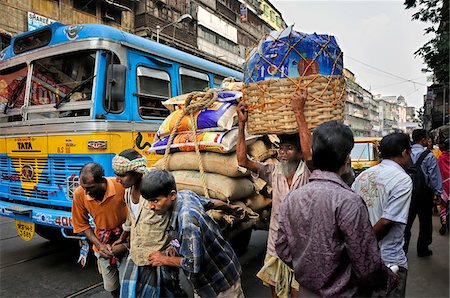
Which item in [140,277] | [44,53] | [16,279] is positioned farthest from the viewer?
[44,53]

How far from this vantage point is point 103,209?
9.77 feet

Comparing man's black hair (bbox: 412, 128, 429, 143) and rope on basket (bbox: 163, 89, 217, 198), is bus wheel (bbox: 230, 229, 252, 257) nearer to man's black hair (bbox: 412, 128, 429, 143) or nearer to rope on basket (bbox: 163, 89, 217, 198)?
rope on basket (bbox: 163, 89, 217, 198)

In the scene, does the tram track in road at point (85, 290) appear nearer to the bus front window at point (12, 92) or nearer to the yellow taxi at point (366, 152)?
the bus front window at point (12, 92)

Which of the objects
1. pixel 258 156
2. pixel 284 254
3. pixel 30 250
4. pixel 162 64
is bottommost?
pixel 30 250

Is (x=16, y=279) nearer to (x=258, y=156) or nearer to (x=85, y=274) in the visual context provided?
(x=85, y=274)

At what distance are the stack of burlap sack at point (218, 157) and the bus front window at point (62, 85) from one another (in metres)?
1.33

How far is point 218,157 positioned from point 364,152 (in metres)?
8.25

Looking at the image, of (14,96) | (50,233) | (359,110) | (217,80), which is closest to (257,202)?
(217,80)

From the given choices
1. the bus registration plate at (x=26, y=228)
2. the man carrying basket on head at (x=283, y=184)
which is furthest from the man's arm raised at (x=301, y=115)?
the bus registration plate at (x=26, y=228)

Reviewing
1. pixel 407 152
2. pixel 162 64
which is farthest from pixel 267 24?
pixel 407 152

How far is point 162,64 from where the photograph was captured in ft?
16.9

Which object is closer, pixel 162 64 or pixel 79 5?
pixel 162 64

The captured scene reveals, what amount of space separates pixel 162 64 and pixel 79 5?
17148mm

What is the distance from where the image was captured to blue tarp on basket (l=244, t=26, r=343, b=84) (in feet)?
7.68
